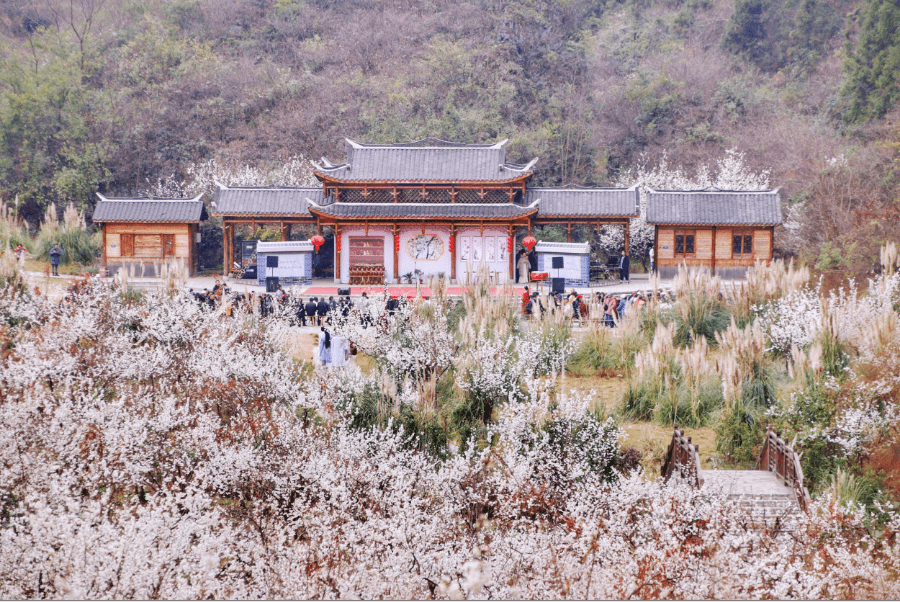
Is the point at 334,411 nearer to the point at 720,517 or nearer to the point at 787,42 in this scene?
Result: the point at 720,517

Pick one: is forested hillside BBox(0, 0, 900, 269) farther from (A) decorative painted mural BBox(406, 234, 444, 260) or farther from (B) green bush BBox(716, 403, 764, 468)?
(B) green bush BBox(716, 403, 764, 468)

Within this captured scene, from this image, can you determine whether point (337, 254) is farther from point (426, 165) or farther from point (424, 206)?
point (426, 165)

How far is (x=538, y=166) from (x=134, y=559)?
37.1 meters

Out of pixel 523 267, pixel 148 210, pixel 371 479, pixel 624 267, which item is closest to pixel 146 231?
pixel 148 210

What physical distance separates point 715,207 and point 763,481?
19139 mm

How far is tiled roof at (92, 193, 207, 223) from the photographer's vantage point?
29.0 meters

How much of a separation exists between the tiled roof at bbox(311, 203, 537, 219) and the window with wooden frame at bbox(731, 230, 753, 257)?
22.4ft

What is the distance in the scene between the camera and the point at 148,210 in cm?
2934

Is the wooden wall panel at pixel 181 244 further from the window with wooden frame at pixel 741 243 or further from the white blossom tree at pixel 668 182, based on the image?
the window with wooden frame at pixel 741 243

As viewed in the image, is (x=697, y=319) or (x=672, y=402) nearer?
(x=672, y=402)

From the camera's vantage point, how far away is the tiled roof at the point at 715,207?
28.5 m

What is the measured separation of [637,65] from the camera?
51281mm

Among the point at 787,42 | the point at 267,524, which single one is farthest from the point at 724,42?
the point at 267,524

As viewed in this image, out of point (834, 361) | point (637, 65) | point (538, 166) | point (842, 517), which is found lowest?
point (842, 517)
